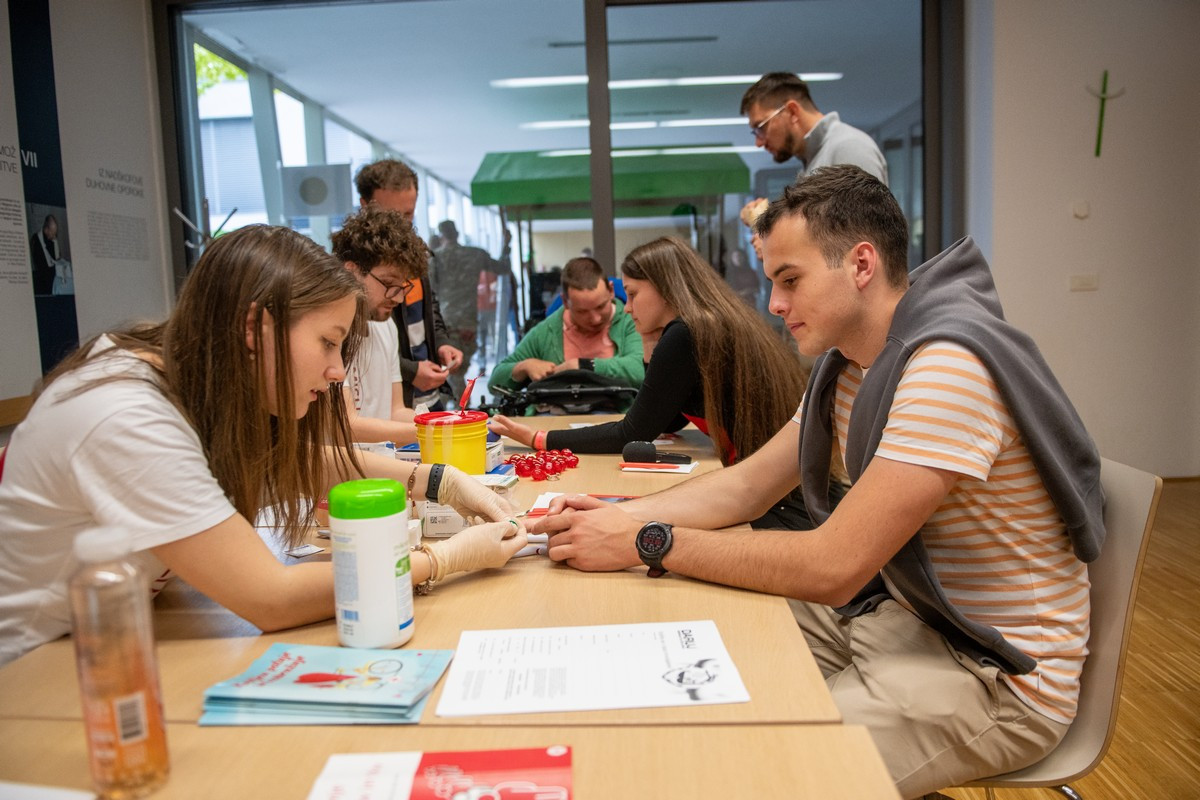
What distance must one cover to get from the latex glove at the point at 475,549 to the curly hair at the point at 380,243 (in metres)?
1.34

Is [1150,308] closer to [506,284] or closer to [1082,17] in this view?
[1082,17]

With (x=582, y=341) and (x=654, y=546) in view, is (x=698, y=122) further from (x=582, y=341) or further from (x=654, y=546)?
(x=654, y=546)

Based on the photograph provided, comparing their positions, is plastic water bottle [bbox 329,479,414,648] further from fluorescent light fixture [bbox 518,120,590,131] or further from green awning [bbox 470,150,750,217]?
fluorescent light fixture [bbox 518,120,590,131]

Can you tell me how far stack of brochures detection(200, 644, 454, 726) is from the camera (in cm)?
91

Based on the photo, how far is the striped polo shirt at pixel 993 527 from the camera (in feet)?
4.02

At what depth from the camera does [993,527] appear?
1310mm

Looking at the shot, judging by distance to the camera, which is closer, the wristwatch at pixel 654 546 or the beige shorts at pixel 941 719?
the beige shorts at pixel 941 719

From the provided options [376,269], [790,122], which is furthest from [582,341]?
[376,269]

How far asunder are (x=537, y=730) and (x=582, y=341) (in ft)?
10.3

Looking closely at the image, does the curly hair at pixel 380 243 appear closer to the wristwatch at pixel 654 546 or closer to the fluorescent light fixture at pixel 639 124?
the wristwatch at pixel 654 546

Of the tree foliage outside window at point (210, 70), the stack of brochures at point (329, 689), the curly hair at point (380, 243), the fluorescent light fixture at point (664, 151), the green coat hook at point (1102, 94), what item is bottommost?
the stack of brochures at point (329, 689)

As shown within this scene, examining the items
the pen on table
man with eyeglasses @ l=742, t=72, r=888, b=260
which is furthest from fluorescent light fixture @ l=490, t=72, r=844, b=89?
the pen on table

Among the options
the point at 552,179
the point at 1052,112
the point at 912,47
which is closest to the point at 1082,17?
the point at 1052,112

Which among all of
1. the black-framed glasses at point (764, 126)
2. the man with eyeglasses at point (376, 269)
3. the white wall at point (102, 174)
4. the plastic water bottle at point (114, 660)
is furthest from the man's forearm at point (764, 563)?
the white wall at point (102, 174)
